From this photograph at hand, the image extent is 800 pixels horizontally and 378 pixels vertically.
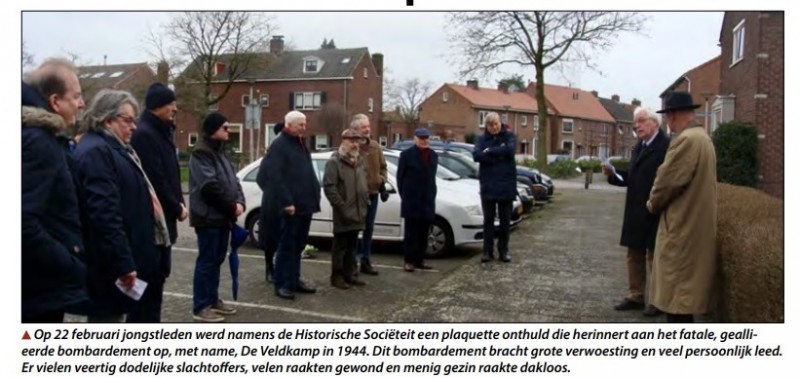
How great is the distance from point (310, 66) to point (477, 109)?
38.8ft

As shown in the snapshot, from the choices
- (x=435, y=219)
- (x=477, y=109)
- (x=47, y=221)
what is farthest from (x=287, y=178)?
(x=477, y=109)

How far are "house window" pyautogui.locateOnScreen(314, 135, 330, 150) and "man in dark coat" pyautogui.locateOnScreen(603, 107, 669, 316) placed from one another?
4.51 meters

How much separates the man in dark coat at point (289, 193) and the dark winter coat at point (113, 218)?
1.95 metres

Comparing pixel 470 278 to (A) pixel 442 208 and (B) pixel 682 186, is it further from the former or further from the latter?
(B) pixel 682 186

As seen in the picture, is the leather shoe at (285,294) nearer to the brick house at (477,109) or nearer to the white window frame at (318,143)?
the white window frame at (318,143)

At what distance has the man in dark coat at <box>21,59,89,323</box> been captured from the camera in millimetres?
2863

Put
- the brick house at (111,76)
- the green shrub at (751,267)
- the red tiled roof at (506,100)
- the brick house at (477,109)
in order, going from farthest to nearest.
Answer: the red tiled roof at (506,100) → the brick house at (477,109) → the brick house at (111,76) → the green shrub at (751,267)

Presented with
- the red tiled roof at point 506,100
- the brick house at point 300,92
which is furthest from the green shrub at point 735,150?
the brick house at point 300,92

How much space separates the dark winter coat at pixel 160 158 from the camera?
14.3 ft

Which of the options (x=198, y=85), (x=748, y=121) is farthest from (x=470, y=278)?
(x=748, y=121)

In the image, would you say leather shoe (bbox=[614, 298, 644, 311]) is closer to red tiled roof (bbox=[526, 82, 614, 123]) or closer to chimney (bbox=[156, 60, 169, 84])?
chimney (bbox=[156, 60, 169, 84])

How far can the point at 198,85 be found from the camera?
1066cm

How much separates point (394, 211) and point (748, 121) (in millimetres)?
10296

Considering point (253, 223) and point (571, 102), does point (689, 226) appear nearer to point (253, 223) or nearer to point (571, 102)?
point (253, 223)
